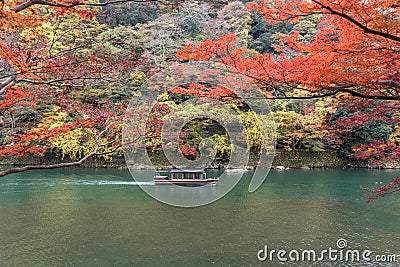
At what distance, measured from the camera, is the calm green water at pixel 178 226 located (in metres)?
6.61

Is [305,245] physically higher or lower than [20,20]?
lower

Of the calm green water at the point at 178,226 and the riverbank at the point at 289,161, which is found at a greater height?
the riverbank at the point at 289,161

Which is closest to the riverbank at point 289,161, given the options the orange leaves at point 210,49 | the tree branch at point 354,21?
the orange leaves at point 210,49

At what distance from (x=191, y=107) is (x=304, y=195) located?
804cm

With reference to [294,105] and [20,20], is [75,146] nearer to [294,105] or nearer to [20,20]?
[294,105]

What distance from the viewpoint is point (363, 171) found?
2003cm

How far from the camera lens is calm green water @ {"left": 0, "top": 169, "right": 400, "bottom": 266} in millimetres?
6609

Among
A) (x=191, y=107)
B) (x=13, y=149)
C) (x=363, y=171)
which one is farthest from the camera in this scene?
(x=363, y=171)

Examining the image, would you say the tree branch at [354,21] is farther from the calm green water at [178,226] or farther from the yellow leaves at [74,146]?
the yellow leaves at [74,146]

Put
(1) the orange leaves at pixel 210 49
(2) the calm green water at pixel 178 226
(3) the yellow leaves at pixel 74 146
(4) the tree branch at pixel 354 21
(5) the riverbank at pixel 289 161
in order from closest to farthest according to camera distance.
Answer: (4) the tree branch at pixel 354 21 < (1) the orange leaves at pixel 210 49 < (2) the calm green water at pixel 178 226 < (3) the yellow leaves at pixel 74 146 < (5) the riverbank at pixel 289 161

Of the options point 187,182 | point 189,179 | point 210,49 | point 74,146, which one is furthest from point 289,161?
point 210,49

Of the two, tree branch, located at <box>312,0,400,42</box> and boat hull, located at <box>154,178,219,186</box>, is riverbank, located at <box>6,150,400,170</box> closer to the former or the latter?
boat hull, located at <box>154,178,219,186</box>

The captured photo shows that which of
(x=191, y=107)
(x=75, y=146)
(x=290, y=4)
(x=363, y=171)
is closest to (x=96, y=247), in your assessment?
(x=290, y=4)

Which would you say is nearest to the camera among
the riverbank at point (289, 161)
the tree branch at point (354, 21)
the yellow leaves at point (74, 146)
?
the tree branch at point (354, 21)
